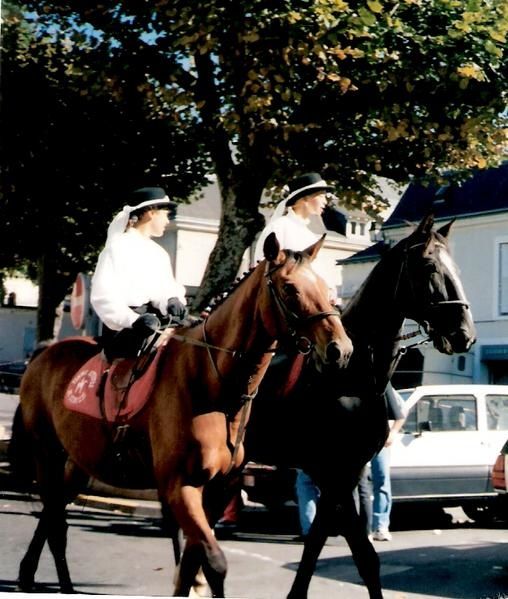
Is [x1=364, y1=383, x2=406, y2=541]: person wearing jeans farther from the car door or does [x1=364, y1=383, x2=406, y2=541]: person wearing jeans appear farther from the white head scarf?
the white head scarf

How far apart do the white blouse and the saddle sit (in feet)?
0.73

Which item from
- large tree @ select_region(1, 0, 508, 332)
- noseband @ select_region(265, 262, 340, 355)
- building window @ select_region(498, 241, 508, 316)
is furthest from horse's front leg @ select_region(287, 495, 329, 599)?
building window @ select_region(498, 241, 508, 316)

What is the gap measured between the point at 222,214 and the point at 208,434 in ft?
6.83

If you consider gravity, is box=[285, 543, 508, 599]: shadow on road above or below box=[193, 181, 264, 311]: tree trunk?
below

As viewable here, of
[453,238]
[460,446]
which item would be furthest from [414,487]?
[453,238]

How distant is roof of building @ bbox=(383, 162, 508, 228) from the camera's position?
552cm

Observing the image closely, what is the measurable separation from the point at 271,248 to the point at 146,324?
2.59 ft

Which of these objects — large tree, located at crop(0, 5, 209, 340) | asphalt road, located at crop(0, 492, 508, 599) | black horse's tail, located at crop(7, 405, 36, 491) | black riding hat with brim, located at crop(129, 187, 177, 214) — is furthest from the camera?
large tree, located at crop(0, 5, 209, 340)

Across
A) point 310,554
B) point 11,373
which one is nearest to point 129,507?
point 11,373

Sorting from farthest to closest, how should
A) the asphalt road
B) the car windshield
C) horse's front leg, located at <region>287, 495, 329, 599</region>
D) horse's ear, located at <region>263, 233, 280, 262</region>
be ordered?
the car windshield < the asphalt road < horse's front leg, located at <region>287, 495, 329, 599</region> < horse's ear, located at <region>263, 233, 280, 262</region>

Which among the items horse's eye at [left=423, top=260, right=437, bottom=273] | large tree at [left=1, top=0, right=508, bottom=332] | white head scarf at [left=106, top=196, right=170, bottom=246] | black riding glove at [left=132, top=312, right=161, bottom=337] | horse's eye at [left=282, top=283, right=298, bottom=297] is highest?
large tree at [left=1, top=0, right=508, bottom=332]

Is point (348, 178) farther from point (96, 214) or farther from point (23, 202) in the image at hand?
point (23, 202)

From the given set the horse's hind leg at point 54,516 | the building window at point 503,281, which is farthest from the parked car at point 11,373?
the building window at point 503,281

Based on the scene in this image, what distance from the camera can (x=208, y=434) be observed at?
372cm
